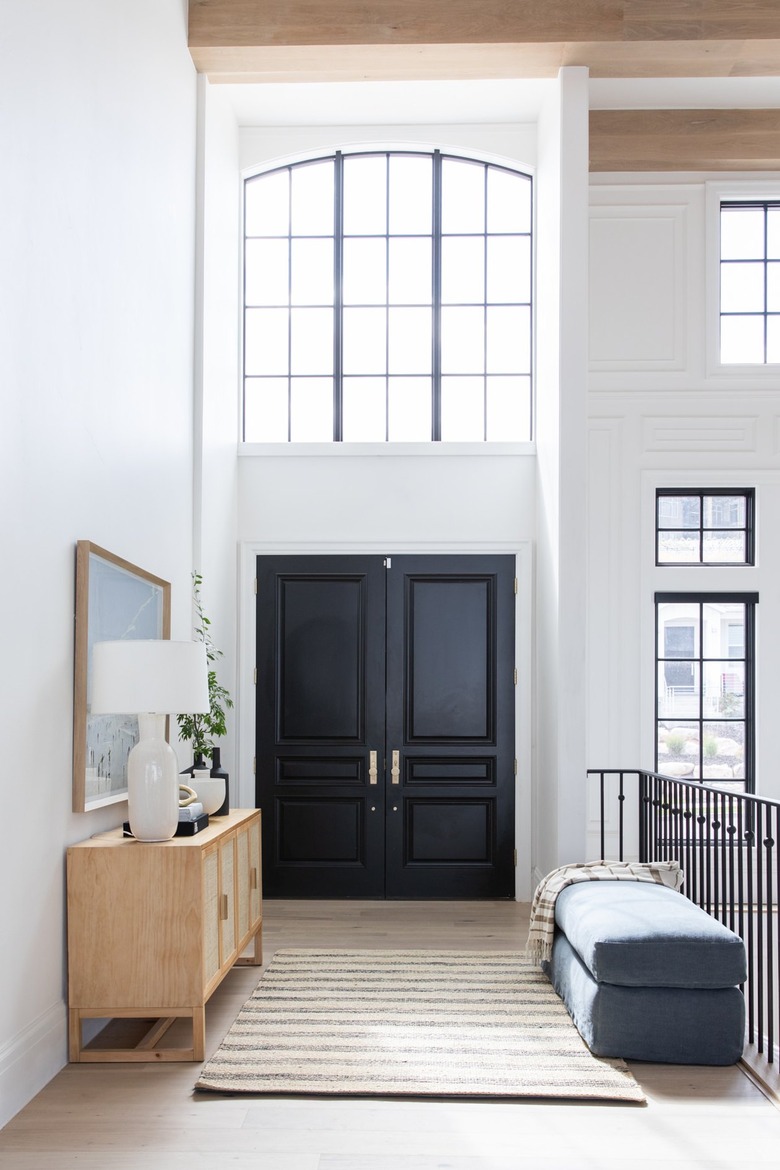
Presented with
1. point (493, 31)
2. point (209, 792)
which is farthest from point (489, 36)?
point (209, 792)

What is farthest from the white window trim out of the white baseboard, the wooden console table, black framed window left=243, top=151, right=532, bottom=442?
the white baseboard

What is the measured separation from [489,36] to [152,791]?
14.1 feet

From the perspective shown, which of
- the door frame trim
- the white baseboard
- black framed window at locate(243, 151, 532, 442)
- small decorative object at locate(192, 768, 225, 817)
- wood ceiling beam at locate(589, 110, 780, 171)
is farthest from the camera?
black framed window at locate(243, 151, 532, 442)

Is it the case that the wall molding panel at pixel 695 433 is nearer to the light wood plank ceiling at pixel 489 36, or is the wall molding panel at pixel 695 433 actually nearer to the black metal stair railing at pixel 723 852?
the light wood plank ceiling at pixel 489 36

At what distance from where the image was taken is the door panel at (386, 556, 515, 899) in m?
6.71

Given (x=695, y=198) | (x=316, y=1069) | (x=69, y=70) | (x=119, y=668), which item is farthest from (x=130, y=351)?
(x=695, y=198)

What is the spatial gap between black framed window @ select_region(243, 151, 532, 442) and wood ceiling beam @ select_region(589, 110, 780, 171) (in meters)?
0.60

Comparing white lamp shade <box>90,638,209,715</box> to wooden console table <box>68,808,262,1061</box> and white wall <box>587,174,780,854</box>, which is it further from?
white wall <box>587,174,780,854</box>

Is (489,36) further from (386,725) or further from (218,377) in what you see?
(386,725)

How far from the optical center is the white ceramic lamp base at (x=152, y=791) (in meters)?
3.93

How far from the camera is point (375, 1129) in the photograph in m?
3.30

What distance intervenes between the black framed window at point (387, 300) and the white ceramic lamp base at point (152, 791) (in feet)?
11.5

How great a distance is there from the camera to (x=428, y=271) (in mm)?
7207

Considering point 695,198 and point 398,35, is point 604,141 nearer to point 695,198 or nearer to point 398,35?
point 695,198
